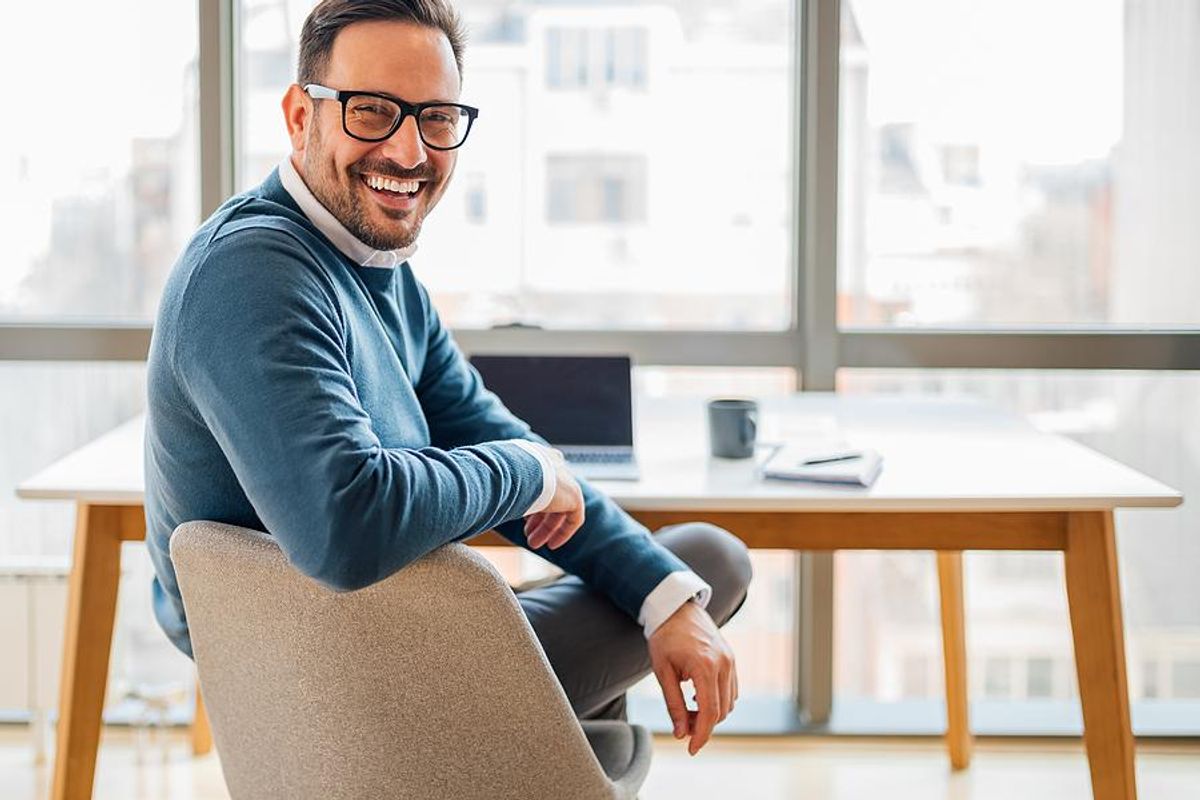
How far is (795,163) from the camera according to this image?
2.75 metres

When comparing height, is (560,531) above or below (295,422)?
below

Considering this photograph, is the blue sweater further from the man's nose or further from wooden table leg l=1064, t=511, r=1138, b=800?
wooden table leg l=1064, t=511, r=1138, b=800

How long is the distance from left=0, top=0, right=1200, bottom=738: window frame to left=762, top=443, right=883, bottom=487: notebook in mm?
646

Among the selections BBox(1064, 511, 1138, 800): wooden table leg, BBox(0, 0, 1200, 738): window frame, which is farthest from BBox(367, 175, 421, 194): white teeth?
BBox(0, 0, 1200, 738): window frame

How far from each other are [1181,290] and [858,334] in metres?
0.65

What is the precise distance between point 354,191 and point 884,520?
0.90 m

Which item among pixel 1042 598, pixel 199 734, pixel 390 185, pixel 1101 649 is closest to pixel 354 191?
pixel 390 185

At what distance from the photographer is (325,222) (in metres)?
1.52

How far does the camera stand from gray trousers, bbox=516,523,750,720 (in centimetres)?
160

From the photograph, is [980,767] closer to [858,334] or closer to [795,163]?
[858,334]

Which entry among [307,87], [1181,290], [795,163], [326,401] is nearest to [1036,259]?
[1181,290]

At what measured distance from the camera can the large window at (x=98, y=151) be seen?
9.03 feet

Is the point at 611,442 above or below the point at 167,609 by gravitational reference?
above

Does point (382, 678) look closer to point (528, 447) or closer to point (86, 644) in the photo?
point (528, 447)
